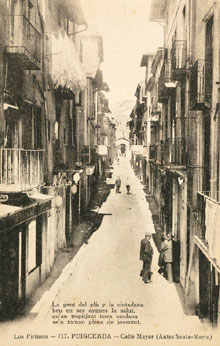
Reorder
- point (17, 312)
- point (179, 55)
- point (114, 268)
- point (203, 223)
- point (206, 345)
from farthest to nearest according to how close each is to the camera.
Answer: point (114, 268) → point (179, 55) → point (17, 312) → point (203, 223) → point (206, 345)

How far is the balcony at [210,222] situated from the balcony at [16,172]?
413 cm

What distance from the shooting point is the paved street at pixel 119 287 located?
9500 millimetres

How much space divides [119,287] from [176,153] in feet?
15.9

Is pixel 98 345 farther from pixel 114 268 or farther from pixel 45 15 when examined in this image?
pixel 45 15

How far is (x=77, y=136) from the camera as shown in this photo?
22.0m

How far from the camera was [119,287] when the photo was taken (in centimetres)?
1246

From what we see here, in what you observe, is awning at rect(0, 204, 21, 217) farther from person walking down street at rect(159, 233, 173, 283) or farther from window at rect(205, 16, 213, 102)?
person walking down street at rect(159, 233, 173, 283)

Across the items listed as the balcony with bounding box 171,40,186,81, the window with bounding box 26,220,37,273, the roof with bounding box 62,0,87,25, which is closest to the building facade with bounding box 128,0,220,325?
the balcony with bounding box 171,40,186,81

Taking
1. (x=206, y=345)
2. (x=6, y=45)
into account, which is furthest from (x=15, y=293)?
(x=6, y=45)

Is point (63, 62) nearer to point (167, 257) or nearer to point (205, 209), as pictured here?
point (167, 257)

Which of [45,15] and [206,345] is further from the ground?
[45,15]

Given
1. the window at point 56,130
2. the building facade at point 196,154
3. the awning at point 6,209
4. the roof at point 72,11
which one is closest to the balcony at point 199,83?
the building facade at point 196,154

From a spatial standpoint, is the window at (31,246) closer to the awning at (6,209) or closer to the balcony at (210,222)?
the awning at (6,209)

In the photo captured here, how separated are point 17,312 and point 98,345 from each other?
2790mm
